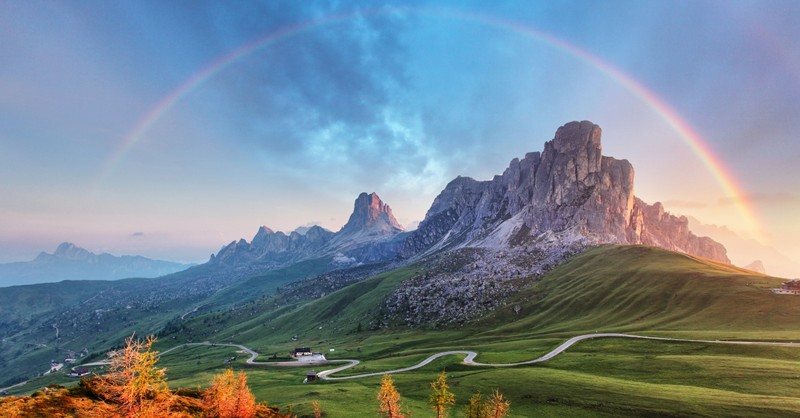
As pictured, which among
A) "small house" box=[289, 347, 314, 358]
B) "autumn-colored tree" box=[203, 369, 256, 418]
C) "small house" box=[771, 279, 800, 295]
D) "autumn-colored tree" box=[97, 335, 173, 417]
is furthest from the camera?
"small house" box=[289, 347, 314, 358]

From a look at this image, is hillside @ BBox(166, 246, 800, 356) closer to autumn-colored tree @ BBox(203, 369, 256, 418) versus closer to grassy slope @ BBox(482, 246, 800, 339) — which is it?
grassy slope @ BBox(482, 246, 800, 339)

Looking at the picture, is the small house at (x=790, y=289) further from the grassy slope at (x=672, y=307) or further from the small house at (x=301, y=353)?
the small house at (x=301, y=353)

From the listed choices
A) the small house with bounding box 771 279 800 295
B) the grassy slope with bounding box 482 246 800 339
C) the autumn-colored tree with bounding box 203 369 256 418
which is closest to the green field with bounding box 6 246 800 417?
the grassy slope with bounding box 482 246 800 339

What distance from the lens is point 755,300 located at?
132500 millimetres

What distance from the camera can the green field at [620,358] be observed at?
70.6m

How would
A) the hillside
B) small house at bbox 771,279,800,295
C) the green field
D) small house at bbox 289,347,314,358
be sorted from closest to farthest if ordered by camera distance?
the green field
the hillside
small house at bbox 771,279,800,295
small house at bbox 289,347,314,358

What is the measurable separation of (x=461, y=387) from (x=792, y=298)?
129 metres

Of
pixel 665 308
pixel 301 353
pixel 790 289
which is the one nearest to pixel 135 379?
pixel 301 353

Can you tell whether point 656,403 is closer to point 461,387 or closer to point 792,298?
point 461,387

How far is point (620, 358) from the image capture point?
9956 cm

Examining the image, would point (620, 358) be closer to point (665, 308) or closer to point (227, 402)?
point (665, 308)

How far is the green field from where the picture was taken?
70.6 metres

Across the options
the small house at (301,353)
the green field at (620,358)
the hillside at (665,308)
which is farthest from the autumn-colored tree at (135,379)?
the small house at (301,353)

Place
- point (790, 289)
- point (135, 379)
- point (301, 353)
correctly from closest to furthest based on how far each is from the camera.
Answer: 1. point (135, 379)
2. point (790, 289)
3. point (301, 353)
